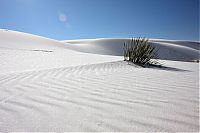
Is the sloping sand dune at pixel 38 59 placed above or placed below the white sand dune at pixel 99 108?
above

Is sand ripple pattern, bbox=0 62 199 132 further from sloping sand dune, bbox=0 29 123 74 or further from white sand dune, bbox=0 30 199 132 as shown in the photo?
sloping sand dune, bbox=0 29 123 74

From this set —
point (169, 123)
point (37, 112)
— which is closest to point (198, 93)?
point (169, 123)

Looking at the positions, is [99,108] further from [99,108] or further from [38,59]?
[38,59]

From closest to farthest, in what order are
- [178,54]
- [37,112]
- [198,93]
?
[37,112]
[198,93]
[178,54]

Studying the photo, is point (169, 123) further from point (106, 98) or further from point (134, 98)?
point (106, 98)

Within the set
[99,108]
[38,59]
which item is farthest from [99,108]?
[38,59]

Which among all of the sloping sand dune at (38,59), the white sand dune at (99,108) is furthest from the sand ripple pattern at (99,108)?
the sloping sand dune at (38,59)

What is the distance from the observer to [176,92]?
7.14 ft

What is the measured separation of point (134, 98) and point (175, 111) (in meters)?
0.49

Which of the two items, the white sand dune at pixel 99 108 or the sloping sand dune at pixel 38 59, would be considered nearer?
the white sand dune at pixel 99 108

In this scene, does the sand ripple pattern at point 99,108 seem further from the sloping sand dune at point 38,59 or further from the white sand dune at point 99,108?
the sloping sand dune at point 38,59

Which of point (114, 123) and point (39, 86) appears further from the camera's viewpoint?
point (39, 86)

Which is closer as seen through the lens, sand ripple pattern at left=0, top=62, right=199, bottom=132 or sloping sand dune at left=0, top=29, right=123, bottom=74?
sand ripple pattern at left=0, top=62, right=199, bottom=132

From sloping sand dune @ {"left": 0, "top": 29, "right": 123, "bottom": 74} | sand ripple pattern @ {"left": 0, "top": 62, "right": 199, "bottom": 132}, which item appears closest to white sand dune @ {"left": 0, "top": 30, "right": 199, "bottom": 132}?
sand ripple pattern @ {"left": 0, "top": 62, "right": 199, "bottom": 132}
